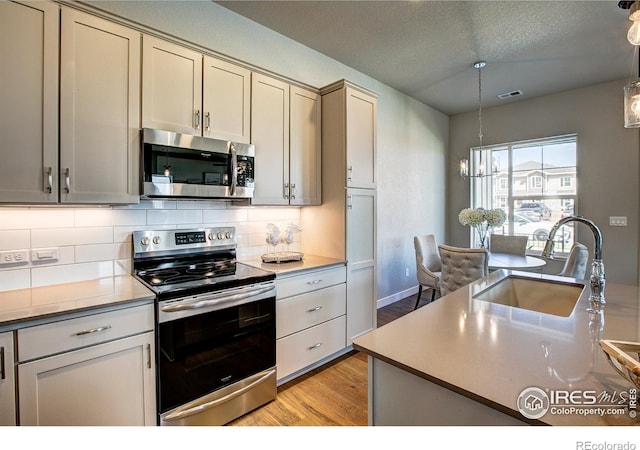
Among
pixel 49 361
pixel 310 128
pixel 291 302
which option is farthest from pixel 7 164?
pixel 310 128

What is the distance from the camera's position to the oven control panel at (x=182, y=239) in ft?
6.93

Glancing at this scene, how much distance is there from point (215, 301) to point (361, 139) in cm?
189

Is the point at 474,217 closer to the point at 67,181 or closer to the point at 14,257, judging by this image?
the point at 67,181

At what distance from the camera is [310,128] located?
2.85m

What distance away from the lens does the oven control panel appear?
2113mm

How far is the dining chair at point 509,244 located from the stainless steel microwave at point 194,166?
3.41m

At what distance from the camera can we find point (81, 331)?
144 cm

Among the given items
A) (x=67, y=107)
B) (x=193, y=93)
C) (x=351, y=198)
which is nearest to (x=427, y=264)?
(x=351, y=198)

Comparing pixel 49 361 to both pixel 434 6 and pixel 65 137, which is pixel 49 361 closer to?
pixel 65 137

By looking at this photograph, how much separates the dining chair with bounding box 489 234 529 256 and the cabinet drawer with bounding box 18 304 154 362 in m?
4.08

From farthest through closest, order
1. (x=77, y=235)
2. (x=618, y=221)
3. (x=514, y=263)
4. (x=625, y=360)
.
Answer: (x=618, y=221)
(x=514, y=263)
(x=77, y=235)
(x=625, y=360)

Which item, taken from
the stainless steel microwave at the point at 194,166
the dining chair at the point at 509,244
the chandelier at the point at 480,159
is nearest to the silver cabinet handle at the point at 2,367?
the stainless steel microwave at the point at 194,166

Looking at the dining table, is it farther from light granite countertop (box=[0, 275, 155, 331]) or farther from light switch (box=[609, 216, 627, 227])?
light granite countertop (box=[0, 275, 155, 331])

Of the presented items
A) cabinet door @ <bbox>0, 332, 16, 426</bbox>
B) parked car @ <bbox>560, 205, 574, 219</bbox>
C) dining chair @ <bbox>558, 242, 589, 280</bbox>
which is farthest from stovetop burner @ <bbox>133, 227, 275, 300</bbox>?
parked car @ <bbox>560, 205, 574, 219</bbox>
